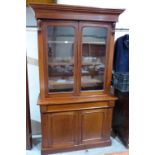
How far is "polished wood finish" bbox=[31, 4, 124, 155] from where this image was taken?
6.43 feet

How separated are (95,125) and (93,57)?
883 millimetres

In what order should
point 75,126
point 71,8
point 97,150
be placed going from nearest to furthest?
point 71,8 < point 75,126 < point 97,150

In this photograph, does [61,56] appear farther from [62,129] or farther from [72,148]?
[72,148]

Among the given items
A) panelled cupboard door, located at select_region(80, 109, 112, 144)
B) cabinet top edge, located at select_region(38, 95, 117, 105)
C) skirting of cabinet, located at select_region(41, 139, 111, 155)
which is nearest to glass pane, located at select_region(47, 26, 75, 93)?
cabinet top edge, located at select_region(38, 95, 117, 105)

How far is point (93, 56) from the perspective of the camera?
2270 mm

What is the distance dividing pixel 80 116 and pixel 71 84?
42cm

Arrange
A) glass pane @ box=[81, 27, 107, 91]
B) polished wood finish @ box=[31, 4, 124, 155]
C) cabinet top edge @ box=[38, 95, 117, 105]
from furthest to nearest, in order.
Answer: glass pane @ box=[81, 27, 107, 91] < cabinet top edge @ box=[38, 95, 117, 105] < polished wood finish @ box=[31, 4, 124, 155]

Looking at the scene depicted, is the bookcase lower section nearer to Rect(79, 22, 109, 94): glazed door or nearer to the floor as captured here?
the floor

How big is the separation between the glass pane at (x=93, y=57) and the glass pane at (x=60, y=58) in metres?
0.16

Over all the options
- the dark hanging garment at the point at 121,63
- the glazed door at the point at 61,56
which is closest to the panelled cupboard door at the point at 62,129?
the glazed door at the point at 61,56

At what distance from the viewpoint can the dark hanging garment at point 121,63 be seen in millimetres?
2197

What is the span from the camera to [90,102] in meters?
2.20

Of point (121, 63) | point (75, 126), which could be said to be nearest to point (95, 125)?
point (75, 126)
